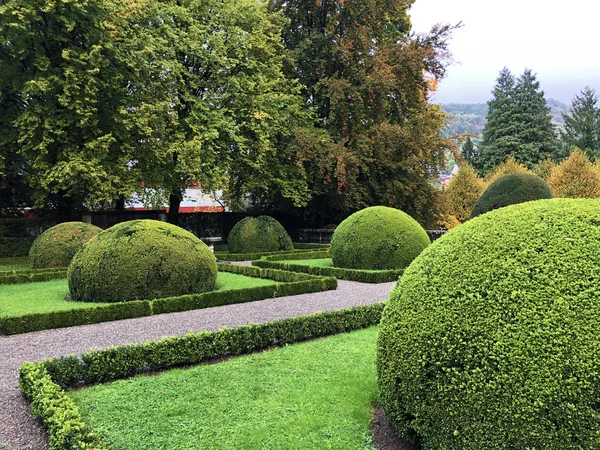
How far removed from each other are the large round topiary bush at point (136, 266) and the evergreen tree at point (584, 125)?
146 ft

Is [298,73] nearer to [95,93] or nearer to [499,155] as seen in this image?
[95,93]

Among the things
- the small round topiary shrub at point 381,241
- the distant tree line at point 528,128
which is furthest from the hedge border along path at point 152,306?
the distant tree line at point 528,128

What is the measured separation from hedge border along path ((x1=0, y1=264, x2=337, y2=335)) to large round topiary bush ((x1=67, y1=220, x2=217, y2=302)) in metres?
0.63

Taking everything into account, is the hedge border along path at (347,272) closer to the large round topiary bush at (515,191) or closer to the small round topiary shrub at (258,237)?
the small round topiary shrub at (258,237)

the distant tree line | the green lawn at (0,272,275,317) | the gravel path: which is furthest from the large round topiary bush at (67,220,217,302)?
the distant tree line

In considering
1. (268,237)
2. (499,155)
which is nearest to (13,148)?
(268,237)

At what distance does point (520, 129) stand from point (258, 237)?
34986mm

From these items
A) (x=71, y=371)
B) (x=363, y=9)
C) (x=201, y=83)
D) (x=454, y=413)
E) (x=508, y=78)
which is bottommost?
(x=71, y=371)

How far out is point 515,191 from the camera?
728 inches

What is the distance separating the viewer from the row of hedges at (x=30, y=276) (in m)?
12.6

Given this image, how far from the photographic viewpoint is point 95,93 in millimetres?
17484

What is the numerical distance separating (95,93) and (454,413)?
18.3m

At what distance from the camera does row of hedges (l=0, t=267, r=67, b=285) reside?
12555 mm

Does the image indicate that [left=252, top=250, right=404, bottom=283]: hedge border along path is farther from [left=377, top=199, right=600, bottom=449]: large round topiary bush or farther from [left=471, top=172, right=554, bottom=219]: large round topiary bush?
[left=377, top=199, right=600, bottom=449]: large round topiary bush
